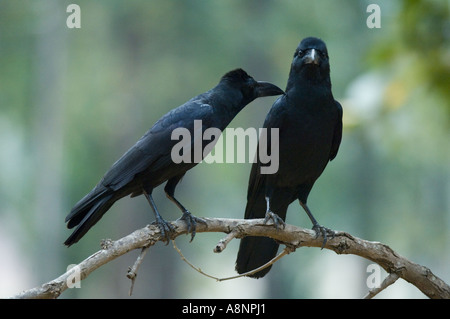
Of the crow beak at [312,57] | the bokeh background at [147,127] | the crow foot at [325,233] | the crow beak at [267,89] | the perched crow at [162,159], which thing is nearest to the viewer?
the perched crow at [162,159]

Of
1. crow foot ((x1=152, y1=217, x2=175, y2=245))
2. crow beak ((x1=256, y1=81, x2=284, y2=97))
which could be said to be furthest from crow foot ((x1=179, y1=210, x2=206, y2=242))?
crow beak ((x1=256, y1=81, x2=284, y2=97))

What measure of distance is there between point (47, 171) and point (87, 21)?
603 cm

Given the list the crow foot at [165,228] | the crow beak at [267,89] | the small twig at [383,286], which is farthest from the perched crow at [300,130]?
the crow foot at [165,228]

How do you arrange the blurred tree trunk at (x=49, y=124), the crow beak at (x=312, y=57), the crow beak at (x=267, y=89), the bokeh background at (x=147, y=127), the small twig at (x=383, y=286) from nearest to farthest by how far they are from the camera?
the small twig at (x=383, y=286) → the crow beak at (x=312, y=57) → the crow beak at (x=267, y=89) → the blurred tree trunk at (x=49, y=124) → the bokeh background at (x=147, y=127)

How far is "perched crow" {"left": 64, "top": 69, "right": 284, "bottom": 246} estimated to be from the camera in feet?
14.2

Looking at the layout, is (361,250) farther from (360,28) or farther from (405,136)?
(360,28)

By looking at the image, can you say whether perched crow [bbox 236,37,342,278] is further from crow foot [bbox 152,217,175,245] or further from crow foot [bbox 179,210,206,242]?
crow foot [bbox 152,217,175,245]

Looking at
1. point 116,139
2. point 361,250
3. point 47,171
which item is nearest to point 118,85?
point 116,139

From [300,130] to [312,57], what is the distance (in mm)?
553

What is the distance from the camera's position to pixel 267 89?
16.6 feet

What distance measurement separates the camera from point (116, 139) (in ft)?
63.9

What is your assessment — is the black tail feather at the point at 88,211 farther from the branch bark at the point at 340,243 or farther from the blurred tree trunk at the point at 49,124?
the blurred tree trunk at the point at 49,124

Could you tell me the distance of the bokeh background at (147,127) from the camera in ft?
61.3

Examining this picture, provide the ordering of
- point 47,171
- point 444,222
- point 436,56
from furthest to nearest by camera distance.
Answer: point 444,222
point 47,171
point 436,56
